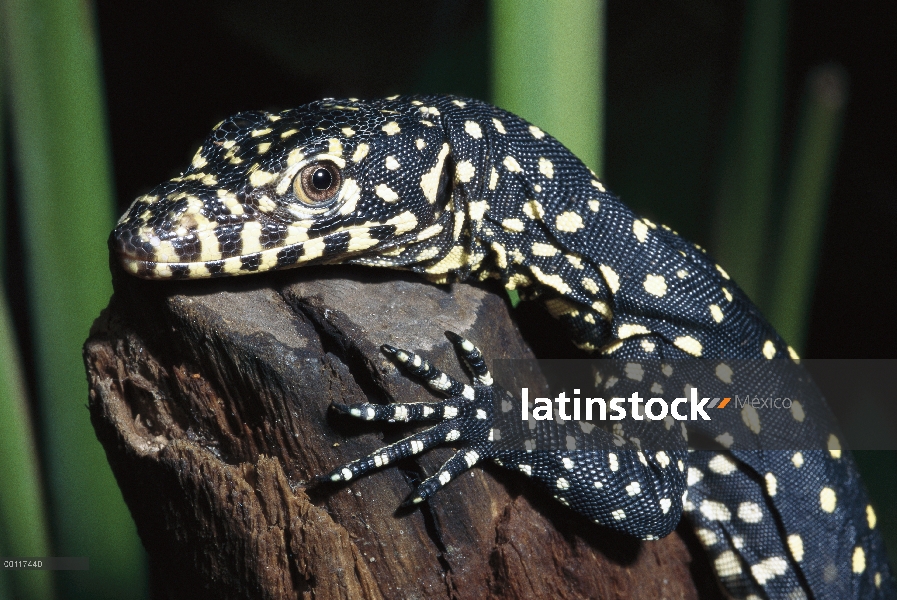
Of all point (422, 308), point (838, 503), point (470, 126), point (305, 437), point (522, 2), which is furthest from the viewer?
point (838, 503)

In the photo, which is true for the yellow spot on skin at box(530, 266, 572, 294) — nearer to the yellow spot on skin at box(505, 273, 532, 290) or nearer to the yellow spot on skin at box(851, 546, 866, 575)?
the yellow spot on skin at box(505, 273, 532, 290)

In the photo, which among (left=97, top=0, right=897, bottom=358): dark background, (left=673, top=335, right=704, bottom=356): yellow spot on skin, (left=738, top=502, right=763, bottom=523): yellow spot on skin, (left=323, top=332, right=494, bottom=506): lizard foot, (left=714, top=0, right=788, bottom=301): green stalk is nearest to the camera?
(left=323, top=332, right=494, bottom=506): lizard foot

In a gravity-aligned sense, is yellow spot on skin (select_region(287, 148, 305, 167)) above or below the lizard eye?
above

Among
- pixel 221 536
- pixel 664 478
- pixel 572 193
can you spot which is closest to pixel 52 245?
pixel 221 536

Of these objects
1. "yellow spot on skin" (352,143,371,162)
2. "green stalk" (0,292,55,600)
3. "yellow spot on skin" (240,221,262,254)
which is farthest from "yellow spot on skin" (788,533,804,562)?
"green stalk" (0,292,55,600)

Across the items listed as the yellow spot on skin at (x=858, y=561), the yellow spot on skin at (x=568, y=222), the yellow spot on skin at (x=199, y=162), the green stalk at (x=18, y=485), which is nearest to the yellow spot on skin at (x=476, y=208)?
the yellow spot on skin at (x=568, y=222)

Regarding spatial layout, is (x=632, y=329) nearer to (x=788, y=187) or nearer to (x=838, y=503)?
(x=838, y=503)
